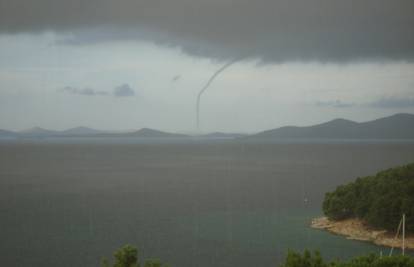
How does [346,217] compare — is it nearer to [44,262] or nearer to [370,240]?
[370,240]

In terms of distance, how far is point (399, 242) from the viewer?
7.85m

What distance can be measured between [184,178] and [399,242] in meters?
11.9

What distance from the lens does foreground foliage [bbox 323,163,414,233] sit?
26.6 ft

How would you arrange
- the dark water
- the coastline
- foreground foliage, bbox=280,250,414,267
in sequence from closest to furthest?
foreground foliage, bbox=280,250,414,267, the dark water, the coastline

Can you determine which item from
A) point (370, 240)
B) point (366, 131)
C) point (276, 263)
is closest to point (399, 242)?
point (370, 240)

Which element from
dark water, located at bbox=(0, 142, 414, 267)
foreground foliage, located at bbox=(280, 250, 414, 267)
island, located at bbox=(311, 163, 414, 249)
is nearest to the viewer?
foreground foliage, located at bbox=(280, 250, 414, 267)

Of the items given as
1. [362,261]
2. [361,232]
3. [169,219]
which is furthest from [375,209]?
[362,261]

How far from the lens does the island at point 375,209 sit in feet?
26.3

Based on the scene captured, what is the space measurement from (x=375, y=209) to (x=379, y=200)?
0.17 m

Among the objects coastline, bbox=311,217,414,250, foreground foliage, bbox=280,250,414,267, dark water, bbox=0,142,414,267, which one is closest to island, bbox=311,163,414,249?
coastline, bbox=311,217,414,250

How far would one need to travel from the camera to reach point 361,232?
8359 millimetres

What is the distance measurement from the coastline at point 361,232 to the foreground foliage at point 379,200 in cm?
11

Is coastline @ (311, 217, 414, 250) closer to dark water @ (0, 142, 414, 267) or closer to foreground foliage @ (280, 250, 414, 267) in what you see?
dark water @ (0, 142, 414, 267)

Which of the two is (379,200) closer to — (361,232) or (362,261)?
(361,232)
